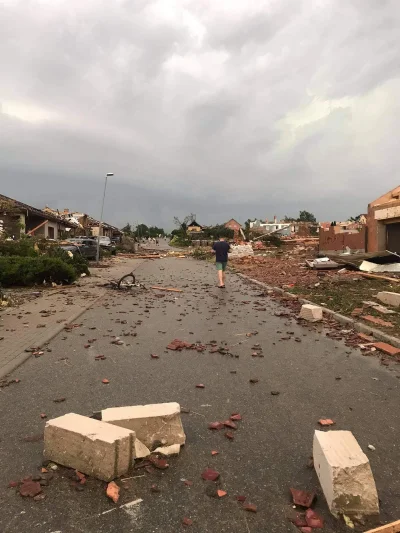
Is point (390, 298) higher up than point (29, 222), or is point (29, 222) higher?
point (29, 222)

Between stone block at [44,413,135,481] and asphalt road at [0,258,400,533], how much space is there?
104 mm

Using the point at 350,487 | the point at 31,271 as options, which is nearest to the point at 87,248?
the point at 31,271

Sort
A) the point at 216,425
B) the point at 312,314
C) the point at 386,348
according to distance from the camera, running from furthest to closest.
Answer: the point at 312,314 < the point at 386,348 < the point at 216,425

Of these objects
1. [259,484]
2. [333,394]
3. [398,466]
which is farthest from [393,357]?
[259,484]

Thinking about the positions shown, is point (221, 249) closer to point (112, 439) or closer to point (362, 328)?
point (362, 328)

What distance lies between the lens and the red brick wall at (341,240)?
82.6 ft

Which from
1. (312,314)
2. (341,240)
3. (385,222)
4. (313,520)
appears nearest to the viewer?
(313,520)

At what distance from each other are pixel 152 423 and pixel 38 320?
21.7ft

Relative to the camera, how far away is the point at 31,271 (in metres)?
14.8

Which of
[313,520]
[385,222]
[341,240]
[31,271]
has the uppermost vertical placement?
[385,222]

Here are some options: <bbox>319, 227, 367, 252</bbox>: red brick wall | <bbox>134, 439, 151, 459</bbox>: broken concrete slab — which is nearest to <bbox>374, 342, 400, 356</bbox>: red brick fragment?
<bbox>134, 439, 151, 459</bbox>: broken concrete slab

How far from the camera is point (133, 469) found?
123 inches

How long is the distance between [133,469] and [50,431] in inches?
28.2

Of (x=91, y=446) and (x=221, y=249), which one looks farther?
(x=221, y=249)
